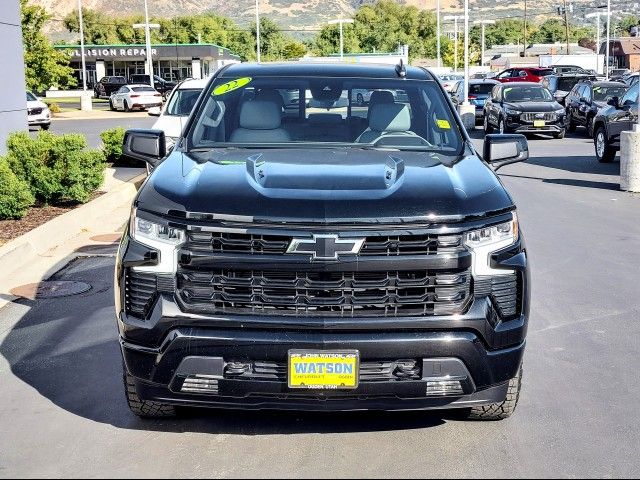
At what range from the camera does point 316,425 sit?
18.5 feet

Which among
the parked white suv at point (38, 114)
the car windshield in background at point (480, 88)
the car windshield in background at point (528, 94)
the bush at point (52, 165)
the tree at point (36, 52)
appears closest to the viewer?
the bush at point (52, 165)

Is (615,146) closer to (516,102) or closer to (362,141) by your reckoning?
(516,102)

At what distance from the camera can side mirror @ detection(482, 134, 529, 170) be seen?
21.7ft

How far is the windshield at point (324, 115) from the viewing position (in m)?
6.46

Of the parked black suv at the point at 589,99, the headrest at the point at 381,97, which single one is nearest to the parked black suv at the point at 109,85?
the parked black suv at the point at 589,99

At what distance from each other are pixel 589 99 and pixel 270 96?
24335 millimetres

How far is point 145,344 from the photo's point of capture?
502 centimetres

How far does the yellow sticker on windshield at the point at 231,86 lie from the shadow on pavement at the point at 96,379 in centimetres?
196

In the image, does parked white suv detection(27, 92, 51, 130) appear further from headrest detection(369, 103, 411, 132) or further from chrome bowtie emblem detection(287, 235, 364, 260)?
chrome bowtie emblem detection(287, 235, 364, 260)

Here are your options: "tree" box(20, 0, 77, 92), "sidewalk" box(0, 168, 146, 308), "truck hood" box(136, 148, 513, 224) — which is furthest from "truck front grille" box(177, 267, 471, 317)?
"tree" box(20, 0, 77, 92)

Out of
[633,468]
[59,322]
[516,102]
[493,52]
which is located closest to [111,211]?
[59,322]

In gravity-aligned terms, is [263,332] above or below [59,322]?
above

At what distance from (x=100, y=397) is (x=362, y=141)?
225 cm

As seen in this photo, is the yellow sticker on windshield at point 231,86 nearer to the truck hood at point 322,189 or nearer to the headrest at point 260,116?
the headrest at point 260,116
